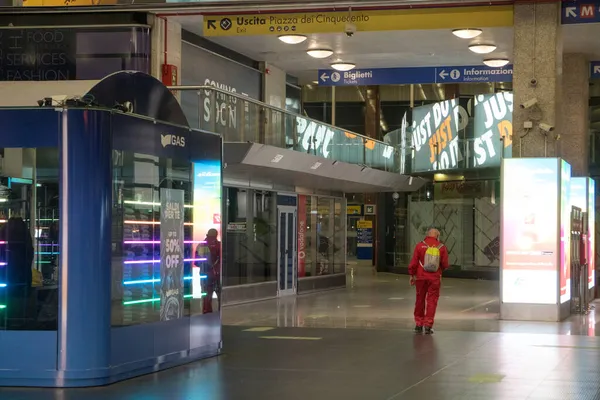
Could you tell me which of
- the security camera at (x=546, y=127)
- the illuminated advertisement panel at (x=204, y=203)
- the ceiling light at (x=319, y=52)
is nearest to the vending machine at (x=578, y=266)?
the security camera at (x=546, y=127)

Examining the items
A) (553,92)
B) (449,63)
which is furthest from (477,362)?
(449,63)

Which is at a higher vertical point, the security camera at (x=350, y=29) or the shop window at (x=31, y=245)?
the security camera at (x=350, y=29)

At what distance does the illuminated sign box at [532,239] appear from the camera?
1744 cm

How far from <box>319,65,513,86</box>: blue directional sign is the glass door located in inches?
134

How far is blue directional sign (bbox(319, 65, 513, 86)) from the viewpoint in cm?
2388

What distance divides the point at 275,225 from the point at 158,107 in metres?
13.1

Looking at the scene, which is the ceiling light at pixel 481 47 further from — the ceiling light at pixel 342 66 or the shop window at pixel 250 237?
the shop window at pixel 250 237

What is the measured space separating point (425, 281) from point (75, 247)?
22.1 feet

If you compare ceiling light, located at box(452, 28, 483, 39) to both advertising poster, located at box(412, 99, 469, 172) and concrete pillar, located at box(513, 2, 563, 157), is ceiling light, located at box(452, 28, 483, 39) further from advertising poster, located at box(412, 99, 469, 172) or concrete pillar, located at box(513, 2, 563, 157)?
advertising poster, located at box(412, 99, 469, 172)

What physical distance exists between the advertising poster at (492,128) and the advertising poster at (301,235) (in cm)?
698

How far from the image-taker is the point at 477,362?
11.8 meters

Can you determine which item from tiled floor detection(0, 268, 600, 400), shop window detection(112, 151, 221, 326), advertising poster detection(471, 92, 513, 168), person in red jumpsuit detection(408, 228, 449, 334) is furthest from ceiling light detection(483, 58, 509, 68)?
shop window detection(112, 151, 221, 326)

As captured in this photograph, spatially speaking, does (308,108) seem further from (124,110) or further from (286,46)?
(124,110)

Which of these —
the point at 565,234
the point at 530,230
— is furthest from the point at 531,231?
the point at 565,234
